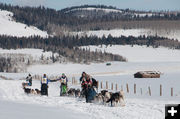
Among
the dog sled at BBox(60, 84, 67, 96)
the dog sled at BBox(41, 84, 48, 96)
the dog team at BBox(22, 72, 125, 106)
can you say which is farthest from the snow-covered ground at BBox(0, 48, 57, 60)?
the dog team at BBox(22, 72, 125, 106)

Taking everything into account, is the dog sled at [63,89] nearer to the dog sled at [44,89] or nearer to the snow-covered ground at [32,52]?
the dog sled at [44,89]

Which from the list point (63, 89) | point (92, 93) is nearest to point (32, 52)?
point (63, 89)

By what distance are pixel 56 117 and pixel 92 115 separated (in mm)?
2631

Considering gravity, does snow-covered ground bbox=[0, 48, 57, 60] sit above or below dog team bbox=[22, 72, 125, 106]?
below

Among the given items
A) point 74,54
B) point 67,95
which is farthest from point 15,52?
point 67,95

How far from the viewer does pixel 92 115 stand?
59.2 feet

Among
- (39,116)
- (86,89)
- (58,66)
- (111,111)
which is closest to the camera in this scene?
(39,116)

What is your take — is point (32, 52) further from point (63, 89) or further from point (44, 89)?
point (63, 89)

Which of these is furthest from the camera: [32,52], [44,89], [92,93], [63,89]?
[32,52]

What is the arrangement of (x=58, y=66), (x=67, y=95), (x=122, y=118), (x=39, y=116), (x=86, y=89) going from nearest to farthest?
(x=39, y=116) → (x=122, y=118) → (x=86, y=89) → (x=67, y=95) → (x=58, y=66)

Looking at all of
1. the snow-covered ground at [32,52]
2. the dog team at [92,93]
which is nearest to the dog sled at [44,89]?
the dog team at [92,93]

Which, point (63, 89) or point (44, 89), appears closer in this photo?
point (63, 89)

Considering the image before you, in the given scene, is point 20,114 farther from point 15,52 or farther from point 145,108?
point 15,52

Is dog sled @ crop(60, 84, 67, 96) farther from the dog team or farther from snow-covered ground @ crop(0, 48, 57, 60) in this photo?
snow-covered ground @ crop(0, 48, 57, 60)
